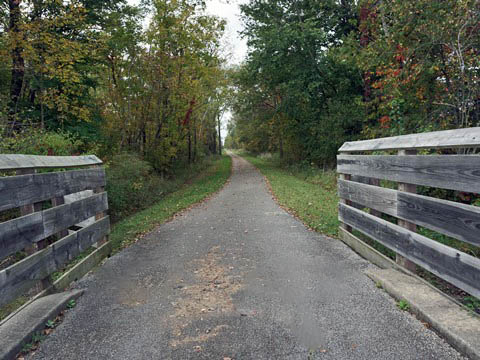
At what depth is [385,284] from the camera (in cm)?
345

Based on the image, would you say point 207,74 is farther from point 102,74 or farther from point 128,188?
point 128,188

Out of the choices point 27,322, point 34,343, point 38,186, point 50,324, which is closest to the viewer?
point 34,343

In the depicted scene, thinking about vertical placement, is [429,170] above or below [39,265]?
above

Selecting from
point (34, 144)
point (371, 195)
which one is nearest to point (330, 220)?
point (371, 195)

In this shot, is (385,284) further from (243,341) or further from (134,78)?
(134,78)

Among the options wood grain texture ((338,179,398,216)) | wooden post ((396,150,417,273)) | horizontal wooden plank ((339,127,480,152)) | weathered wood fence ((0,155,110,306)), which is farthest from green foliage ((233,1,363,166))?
weathered wood fence ((0,155,110,306))

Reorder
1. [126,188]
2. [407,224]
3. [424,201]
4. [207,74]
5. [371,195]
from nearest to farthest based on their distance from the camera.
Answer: [424,201], [407,224], [371,195], [126,188], [207,74]

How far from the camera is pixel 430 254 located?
10.1 ft

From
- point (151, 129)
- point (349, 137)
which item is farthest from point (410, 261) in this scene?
point (151, 129)

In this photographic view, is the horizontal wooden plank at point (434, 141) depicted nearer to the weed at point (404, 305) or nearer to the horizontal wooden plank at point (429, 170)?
the horizontal wooden plank at point (429, 170)

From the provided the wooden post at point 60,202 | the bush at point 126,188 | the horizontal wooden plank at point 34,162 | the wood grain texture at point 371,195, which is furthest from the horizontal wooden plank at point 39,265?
the bush at point 126,188

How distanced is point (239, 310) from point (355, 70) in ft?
52.5

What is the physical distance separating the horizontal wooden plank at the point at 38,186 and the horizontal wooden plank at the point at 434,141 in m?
3.99

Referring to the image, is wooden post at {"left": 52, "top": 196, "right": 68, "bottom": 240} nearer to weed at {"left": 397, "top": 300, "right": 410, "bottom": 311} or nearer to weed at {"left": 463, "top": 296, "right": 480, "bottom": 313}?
weed at {"left": 397, "top": 300, "right": 410, "bottom": 311}
